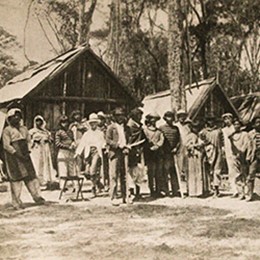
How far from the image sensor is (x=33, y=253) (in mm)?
3057

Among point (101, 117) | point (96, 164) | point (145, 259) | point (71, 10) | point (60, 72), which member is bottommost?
point (145, 259)

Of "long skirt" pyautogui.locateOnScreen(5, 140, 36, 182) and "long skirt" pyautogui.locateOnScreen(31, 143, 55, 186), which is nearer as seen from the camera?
"long skirt" pyautogui.locateOnScreen(5, 140, 36, 182)

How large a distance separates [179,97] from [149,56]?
5177mm

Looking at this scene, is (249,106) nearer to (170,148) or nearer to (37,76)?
(170,148)

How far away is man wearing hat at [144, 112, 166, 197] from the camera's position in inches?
181

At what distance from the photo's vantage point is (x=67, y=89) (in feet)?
20.2

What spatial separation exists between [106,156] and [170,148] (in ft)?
1.86

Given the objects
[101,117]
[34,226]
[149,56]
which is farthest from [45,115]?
[149,56]

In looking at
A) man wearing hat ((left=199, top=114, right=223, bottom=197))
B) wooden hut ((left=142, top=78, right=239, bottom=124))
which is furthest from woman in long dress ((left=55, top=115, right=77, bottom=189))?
wooden hut ((left=142, top=78, right=239, bottom=124))

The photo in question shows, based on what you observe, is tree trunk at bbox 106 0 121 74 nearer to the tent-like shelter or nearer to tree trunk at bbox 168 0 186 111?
tree trunk at bbox 168 0 186 111

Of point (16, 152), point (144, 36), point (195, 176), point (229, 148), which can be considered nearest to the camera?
point (16, 152)

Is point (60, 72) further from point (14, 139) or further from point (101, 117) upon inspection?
point (14, 139)

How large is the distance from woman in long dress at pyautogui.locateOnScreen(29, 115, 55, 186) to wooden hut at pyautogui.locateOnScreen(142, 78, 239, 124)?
2382mm

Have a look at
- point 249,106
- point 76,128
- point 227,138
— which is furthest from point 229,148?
point 249,106
